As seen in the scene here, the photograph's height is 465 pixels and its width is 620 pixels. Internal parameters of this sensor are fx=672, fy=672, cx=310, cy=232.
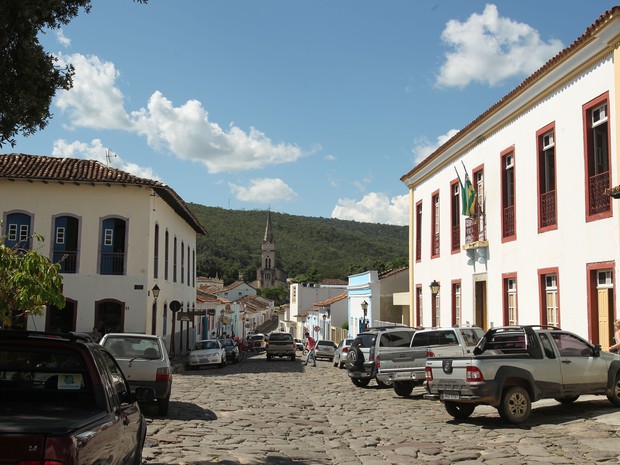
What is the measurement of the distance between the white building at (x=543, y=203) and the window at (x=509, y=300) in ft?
0.12

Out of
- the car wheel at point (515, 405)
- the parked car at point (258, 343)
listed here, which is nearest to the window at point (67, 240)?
the car wheel at point (515, 405)

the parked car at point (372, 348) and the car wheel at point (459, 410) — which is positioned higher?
the parked car at point (372, 348)

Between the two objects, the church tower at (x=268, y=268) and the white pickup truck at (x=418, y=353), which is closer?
the white pickup truck at (x=418, y=353)

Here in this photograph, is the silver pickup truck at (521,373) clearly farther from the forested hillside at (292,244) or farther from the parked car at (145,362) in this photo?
the forested hillside at (292,244)

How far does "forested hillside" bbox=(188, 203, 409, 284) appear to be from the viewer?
14088cm

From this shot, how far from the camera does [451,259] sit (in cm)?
2509

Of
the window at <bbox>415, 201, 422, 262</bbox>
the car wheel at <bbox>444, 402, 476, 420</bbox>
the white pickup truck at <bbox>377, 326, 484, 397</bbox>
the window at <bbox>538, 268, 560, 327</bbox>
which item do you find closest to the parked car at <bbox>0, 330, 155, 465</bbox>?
the car wheel at <bbox>444, 402, 476, 420</bbox>

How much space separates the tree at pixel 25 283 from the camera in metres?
11.7

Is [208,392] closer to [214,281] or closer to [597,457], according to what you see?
[597,457]

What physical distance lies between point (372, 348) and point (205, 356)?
441 inches

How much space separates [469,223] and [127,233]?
14.6m

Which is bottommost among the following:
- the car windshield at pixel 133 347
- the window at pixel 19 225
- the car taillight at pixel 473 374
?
the car taillight at pixel 473 374

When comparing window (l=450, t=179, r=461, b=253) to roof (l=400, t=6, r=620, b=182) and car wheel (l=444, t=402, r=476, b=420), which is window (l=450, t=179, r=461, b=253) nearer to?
roof (l=400, t=6, r=620, b=182)

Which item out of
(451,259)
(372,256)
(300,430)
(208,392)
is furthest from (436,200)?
(372,256)
